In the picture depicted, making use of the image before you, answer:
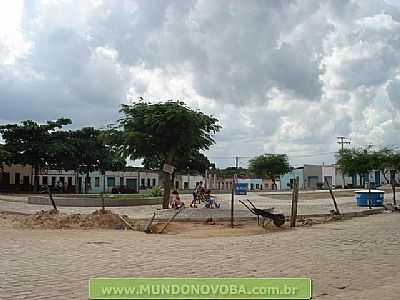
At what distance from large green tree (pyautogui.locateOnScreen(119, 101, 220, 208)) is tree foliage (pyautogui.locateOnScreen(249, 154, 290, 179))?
230 feet

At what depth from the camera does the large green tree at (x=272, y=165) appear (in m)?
96.8

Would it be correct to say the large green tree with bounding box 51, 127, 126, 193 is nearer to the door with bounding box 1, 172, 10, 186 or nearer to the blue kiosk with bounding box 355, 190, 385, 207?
the door with bounding box 1, 172, 10, 186

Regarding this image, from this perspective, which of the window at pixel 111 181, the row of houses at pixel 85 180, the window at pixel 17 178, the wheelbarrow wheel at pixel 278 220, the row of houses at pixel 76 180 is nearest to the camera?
the wheelbarrow wheel at pixel 278 220

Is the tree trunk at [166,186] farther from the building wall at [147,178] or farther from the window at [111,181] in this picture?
the building wall at [147,178]

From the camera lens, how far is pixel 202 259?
1184 cm

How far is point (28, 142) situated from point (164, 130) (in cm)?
3414

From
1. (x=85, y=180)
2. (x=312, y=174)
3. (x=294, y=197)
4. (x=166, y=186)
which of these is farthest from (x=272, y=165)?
(x=294, y=197)

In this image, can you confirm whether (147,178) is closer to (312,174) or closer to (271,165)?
(271,165)

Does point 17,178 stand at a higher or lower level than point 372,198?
higher

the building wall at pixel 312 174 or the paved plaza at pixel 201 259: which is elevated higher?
the building wall at pixel 312 174

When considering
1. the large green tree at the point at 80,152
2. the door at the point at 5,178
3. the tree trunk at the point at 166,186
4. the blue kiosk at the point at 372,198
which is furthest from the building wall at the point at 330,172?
the tree trunk at the point at 166,186

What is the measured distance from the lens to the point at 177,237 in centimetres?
1717

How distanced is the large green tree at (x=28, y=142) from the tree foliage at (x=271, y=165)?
157ft

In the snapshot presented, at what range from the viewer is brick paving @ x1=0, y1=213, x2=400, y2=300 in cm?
864
